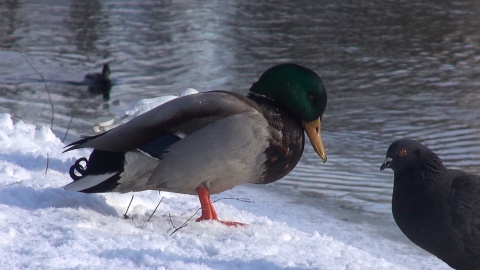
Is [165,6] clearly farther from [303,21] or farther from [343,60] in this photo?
[343,60]

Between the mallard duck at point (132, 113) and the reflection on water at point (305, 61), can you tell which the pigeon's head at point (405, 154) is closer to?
the reflection on water at point (305, 61)

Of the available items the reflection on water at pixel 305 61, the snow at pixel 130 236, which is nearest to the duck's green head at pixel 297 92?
the snow at pixel 130 236

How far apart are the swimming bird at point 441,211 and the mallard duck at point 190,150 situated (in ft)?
2.18

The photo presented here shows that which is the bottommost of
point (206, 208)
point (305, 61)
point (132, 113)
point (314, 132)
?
point (305, 61)

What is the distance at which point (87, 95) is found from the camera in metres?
12.1

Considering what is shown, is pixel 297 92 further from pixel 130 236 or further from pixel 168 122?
pixel 130 236

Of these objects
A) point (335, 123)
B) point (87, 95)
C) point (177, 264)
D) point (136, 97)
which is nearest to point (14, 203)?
point (177, 264)

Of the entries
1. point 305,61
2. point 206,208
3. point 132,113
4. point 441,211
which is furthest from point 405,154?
point 305,61

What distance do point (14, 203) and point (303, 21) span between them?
13843 millimetres

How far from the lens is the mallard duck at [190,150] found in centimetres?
443

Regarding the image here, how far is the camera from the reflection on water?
8.66 meters

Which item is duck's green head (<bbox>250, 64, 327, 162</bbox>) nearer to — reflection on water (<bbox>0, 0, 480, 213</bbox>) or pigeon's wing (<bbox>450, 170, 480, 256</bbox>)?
pigeon's wing (<bbox>450, 170, 480, 256</bbox>)

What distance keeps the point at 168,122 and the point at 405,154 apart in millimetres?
1192

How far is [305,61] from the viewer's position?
13.5 m
